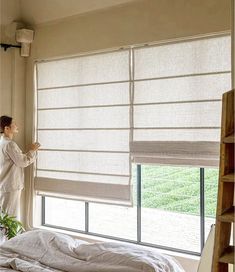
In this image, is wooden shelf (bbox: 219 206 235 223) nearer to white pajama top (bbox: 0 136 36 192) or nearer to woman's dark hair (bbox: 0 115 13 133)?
white pajama top (bbox: 0 136 36 192)

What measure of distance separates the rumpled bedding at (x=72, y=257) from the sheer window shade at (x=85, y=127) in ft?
3.13

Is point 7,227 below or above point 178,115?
below

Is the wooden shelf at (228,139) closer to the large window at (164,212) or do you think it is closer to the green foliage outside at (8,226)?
the large window at (164,212)

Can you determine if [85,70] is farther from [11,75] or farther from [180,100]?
[180,100]

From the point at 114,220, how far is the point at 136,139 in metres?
0.92

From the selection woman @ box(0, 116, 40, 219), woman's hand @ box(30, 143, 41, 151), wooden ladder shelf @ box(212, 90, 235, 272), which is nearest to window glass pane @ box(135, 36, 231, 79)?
woman's hand @ box(30, 143, 41, 151)

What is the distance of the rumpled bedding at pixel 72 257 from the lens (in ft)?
7.86

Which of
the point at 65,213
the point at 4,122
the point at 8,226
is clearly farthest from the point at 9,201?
the point at 4,122

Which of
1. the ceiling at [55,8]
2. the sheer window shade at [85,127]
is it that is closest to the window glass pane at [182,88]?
the sheer window shade at [85,127]

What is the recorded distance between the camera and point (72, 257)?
8.59 ft

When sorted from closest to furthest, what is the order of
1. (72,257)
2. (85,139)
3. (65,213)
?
(72,257) < (85,139) < (65,213)

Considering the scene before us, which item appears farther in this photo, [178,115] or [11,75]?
[11,75]

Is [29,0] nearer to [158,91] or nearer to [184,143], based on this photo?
[158,91]

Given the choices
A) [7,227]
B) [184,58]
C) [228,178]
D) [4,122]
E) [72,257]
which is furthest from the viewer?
[4,122]
